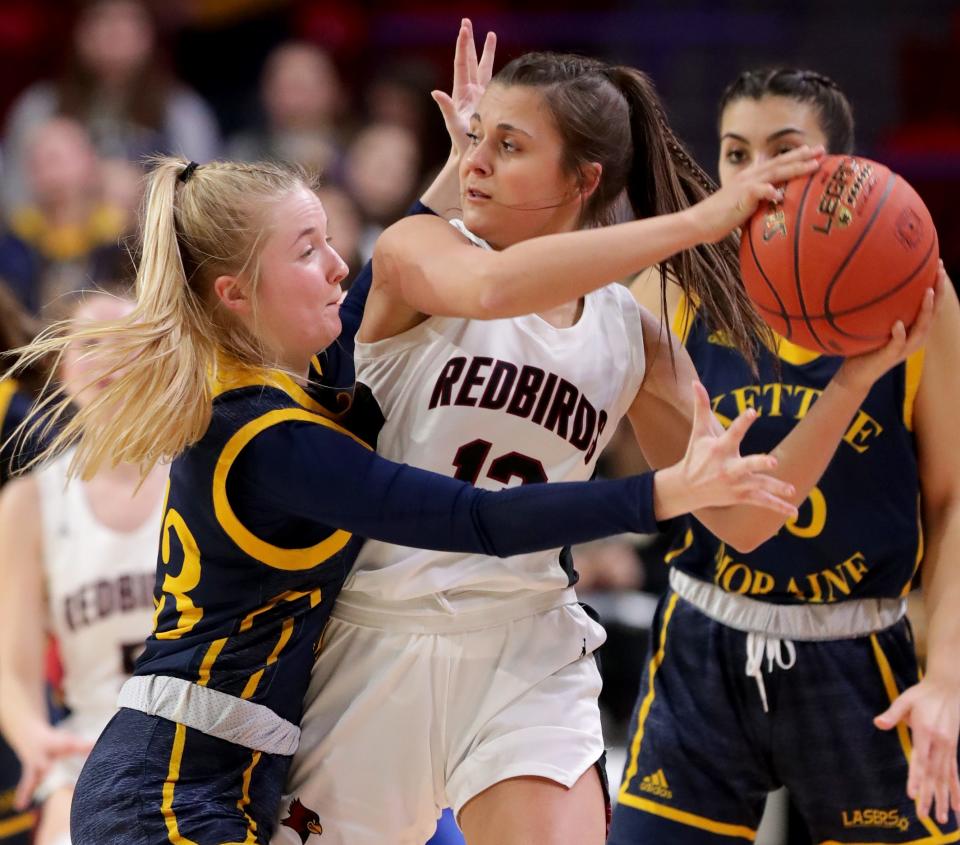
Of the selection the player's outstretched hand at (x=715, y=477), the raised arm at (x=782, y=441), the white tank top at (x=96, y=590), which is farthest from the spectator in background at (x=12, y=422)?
the player's outstretched hand at (x=715, y=477)

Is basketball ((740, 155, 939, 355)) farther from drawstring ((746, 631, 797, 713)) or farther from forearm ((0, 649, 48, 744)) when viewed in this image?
forearm ((0, 649, 48, 744))

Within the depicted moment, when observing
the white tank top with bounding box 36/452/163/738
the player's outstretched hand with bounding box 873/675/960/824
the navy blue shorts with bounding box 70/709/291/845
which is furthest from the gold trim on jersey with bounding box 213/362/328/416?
the white tank top with bounding box 36/452/163/738

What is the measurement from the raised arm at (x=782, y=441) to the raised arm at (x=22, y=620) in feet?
6.64

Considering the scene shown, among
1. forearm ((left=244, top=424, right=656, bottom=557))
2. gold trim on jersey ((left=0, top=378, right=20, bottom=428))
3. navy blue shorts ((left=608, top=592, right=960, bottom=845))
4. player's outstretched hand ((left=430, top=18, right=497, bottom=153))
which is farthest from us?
gold trim on jersey ((left=0, top=378, right=20, bottom=428))

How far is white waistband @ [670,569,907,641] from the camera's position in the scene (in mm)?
3656

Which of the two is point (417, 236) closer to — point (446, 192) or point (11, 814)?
point (446, 192)

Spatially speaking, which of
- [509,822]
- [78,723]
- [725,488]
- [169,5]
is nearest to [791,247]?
Result: [725,488]

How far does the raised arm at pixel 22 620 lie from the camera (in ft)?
14.7

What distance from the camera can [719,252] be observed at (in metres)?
3.39

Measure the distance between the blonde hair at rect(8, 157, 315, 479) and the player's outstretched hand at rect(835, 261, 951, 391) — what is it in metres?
1.16

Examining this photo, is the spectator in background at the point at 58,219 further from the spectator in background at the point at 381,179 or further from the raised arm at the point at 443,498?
the raised arm at the point at 443,498

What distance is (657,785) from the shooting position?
3.69 meters

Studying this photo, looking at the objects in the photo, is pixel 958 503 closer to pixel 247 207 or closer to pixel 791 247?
pixel 791 247

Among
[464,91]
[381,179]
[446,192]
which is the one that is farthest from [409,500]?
[381,179]
